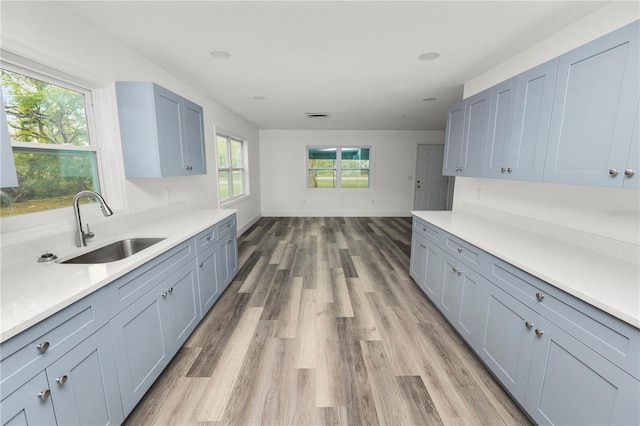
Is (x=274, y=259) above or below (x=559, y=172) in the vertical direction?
below

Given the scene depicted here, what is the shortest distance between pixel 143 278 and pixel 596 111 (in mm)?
2850

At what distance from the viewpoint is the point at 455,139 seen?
2896mm

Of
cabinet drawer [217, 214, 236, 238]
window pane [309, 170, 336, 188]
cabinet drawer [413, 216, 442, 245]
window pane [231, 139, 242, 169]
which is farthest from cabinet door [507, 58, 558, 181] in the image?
window pane [309, 170, 336, 188]

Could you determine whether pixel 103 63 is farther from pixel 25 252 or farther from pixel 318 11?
pixel 318 11

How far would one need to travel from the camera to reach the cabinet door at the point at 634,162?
1.26 m

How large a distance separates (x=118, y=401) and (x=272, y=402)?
856 mm

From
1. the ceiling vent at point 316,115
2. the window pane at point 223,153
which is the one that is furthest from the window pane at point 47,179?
the ceiling vent at point 316,115

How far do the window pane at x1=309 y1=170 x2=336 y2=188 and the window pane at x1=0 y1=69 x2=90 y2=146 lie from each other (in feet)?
18.3

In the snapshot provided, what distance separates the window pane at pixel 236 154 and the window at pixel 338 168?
202 cm

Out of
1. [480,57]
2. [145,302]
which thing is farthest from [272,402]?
[480,57]

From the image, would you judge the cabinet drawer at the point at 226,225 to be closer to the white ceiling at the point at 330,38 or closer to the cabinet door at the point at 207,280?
the cabinet door at the point at 207,280

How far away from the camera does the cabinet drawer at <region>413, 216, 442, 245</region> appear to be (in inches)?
102

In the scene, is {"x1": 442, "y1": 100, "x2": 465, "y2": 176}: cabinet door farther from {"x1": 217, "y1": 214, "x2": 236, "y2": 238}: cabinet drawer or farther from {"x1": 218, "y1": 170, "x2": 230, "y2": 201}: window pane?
{"x1": 218, "y1": 170, "x2": 230, "y2": 201}: window pane

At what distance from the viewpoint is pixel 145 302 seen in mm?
1595
